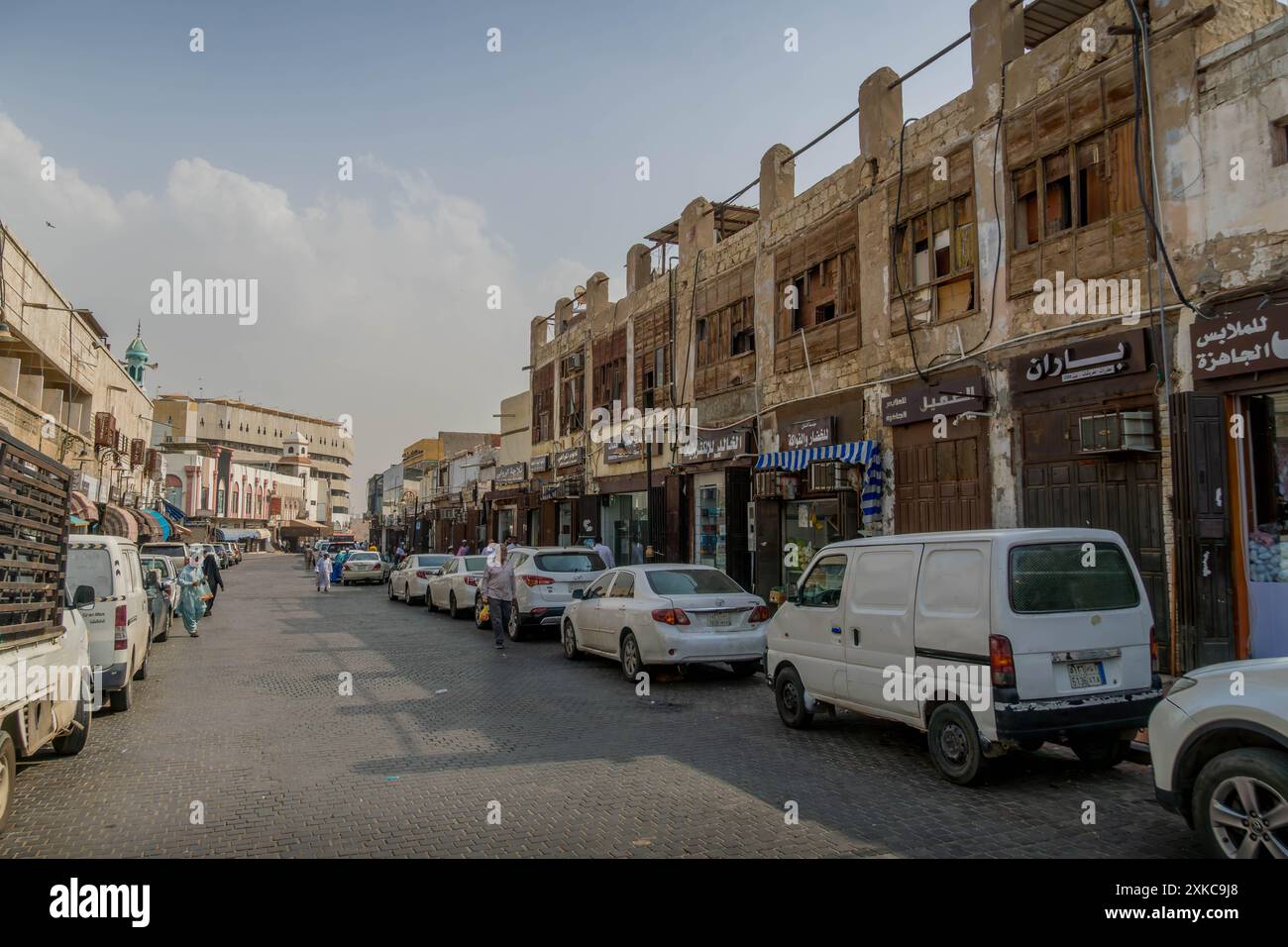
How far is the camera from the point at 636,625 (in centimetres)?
1130

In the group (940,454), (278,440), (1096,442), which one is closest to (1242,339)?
(1096,442)

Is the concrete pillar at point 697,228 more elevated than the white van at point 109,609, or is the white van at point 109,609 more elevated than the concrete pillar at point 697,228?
the concrete pillar at point 697,228

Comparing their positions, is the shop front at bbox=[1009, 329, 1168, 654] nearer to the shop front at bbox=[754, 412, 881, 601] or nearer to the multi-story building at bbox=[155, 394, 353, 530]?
the shop front at bbox=[754, 412, 881, 601]

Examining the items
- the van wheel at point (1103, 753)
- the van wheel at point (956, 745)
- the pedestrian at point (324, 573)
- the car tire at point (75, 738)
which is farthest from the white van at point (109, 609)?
the pedestrian at point (324, 573)

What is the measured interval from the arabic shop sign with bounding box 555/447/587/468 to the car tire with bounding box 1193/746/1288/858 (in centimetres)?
2569

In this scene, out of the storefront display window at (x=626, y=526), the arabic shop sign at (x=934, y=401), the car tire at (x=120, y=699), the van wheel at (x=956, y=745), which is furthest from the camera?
the storefront display window at (x=626, y=526)

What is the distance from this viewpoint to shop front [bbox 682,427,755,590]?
20031mm

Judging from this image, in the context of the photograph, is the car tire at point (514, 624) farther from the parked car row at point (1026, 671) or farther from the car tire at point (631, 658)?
the parked car row at point (1026, 671)

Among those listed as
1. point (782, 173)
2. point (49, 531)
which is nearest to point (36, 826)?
point (49, 531)

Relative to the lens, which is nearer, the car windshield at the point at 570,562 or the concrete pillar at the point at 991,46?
the concrete pillar at the point at 991,46

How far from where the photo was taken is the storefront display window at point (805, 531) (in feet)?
56.3

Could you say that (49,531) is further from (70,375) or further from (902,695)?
(70,375)

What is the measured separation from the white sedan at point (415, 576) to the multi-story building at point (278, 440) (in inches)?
3448
